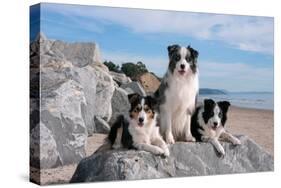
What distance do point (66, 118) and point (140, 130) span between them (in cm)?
82

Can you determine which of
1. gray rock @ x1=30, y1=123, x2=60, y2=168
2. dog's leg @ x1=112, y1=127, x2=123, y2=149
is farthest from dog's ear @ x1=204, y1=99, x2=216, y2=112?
→ gray rock @ x1=30, y1=123, x2=60, y2=168

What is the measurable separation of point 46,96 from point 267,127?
120 inches

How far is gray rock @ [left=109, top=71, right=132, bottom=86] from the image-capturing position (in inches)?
298

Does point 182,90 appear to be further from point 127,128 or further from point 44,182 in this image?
point 44,182

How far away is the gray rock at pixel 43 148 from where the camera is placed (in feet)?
23.1

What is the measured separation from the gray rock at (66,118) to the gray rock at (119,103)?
0.34 meters

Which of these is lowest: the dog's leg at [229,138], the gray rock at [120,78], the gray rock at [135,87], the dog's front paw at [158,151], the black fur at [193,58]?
the dog's front paw at [158,151]

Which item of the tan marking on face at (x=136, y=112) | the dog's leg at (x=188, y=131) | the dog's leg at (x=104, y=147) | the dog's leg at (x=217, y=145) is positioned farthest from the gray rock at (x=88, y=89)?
the dog's leg at (x=217, y=145)

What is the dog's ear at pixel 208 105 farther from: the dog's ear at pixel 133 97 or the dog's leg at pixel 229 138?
the dog's ear at pixel 133 97

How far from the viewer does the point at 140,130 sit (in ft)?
23.4

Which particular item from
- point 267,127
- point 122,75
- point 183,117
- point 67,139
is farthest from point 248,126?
point 67,139

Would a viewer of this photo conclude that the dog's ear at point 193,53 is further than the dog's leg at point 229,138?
No

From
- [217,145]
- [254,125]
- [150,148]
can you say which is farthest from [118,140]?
[254,125]

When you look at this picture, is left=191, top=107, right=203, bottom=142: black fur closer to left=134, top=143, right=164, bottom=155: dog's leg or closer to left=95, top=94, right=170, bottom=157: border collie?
left=95, top=94, right=170, bottom=157: border collie
